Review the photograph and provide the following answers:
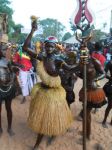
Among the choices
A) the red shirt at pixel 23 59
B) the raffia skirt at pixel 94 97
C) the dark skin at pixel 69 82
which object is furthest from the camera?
the red shirt at pixel 23 59

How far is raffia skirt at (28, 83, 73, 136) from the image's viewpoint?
480 centimetres

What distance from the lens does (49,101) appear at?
4812 mm

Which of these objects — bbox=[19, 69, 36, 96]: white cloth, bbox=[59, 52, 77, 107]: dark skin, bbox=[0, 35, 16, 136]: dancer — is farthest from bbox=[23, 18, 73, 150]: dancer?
bbox=[19, 69, 36, 96]: white cloth

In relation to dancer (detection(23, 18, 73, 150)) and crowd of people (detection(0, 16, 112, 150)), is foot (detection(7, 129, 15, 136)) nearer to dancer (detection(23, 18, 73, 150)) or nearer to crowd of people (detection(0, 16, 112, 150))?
crowd of people (detection(0, 16, 112, 150))

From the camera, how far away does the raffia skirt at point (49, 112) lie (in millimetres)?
4797

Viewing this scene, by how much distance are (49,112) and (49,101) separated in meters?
0.19

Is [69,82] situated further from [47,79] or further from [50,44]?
[50,44]

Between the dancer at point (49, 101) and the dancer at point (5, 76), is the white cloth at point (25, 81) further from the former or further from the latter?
the dancer at point (49, 101)

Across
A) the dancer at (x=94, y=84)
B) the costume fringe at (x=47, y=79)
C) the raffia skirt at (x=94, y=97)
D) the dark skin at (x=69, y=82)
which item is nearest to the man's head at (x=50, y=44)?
the costume fringe at (x=47, y=79)

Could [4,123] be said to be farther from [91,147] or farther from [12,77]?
[91,147]

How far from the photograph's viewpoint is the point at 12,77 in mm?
5426

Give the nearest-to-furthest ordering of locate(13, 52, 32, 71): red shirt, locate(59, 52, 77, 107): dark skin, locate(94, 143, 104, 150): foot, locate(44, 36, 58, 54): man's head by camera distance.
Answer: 1. locate(44, 36, 58, 54): man's head
2. locate(94, 143, 104, 150): foot
3. locate(59, 52, 77, 107): dark skin
4. locate(13, 52, 32, 71): red shirt

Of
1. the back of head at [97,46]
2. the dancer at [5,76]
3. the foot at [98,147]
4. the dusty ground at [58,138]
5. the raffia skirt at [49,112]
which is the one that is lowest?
the foot at [98,147]

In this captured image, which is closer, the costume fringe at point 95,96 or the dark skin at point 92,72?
the dark skin at point 92,72
